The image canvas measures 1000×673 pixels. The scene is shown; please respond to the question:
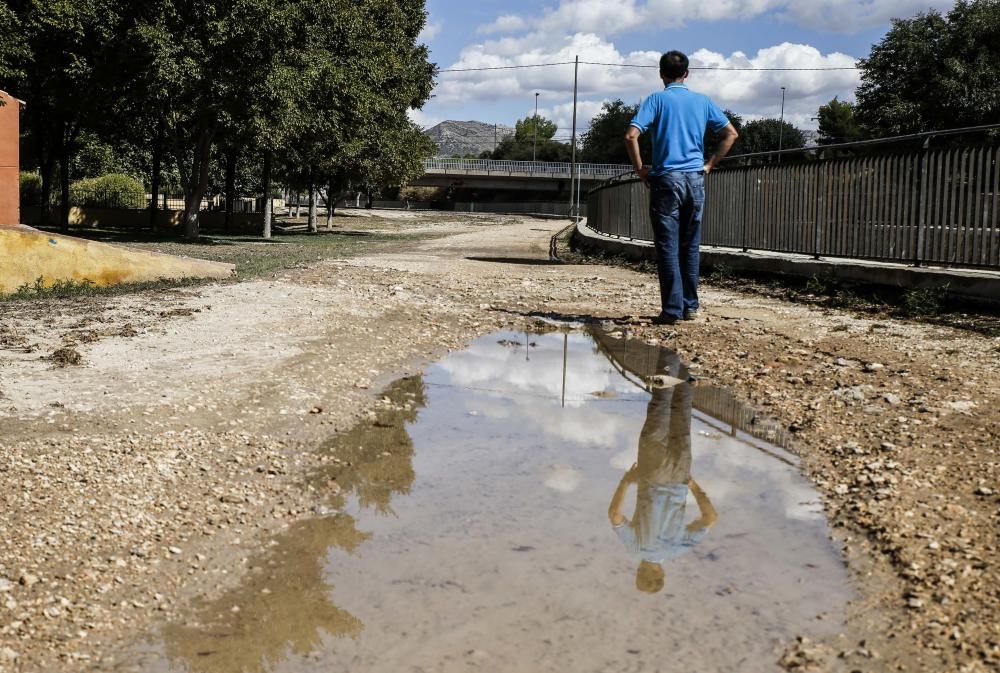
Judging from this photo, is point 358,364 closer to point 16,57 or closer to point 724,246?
point 724,246

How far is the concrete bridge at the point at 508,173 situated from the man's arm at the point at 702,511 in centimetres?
10484

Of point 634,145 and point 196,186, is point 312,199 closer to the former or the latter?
point 196,186

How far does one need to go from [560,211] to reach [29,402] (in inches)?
3960

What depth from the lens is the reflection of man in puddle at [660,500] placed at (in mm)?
3355

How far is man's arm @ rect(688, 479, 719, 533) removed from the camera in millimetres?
3631

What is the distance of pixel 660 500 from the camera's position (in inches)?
155

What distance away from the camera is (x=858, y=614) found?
284 cm

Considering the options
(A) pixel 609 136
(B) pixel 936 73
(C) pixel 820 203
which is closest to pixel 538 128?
(A) pixel 609 136

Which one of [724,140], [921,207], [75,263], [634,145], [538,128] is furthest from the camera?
[538,128]

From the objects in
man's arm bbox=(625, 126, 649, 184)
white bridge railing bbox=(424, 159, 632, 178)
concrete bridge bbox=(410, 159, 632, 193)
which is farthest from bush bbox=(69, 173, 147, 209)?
white bridge railing bbox=(424, 159, 632, 178)

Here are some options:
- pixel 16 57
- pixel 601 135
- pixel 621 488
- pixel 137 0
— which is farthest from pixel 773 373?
pixel 601 135

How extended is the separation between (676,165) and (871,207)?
3.87 metres

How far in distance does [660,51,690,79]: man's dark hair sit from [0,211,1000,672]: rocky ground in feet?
7.20

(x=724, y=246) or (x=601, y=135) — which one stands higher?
(x=601, y=135)
